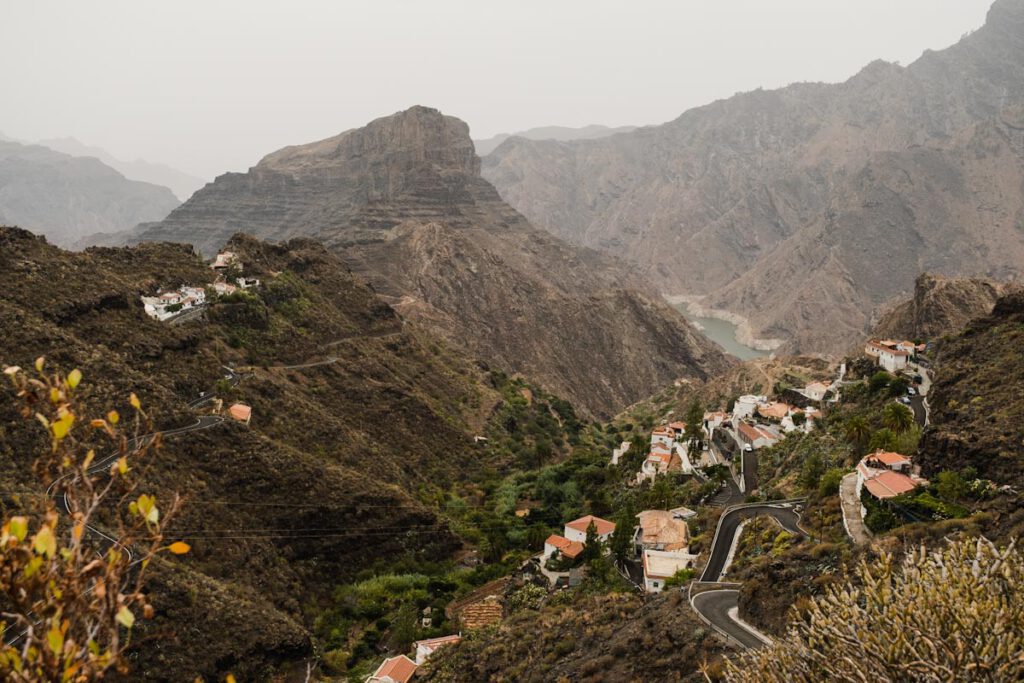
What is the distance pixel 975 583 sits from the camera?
9.21 meters

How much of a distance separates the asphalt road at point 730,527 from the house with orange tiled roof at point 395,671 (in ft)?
36.7

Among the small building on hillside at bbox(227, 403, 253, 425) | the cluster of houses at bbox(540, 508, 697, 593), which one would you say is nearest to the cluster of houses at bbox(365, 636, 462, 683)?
the cluster of houses at bbox(540, 508, 697, 593)

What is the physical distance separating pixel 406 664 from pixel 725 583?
38.9 ft

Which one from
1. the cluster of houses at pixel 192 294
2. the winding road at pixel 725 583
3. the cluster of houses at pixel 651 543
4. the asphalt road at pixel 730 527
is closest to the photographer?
the winding road at pixel 725 583

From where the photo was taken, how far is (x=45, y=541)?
14.0 ft

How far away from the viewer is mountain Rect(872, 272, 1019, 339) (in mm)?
65688

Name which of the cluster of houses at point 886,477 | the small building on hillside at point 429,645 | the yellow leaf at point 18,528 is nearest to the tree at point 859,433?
the cluster of houses at point 886,477

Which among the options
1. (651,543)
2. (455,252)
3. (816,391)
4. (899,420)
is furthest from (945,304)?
(455,252)

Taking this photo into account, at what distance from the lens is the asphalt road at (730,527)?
85.6ft

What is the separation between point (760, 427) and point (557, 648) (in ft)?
104

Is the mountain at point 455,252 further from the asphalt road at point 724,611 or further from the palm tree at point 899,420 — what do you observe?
the asphalt road at point 724,611

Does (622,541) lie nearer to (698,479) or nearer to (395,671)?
(395,671)

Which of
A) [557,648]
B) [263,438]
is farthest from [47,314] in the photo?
[557,648]

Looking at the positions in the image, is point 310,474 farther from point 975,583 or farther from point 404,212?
point 404,212
